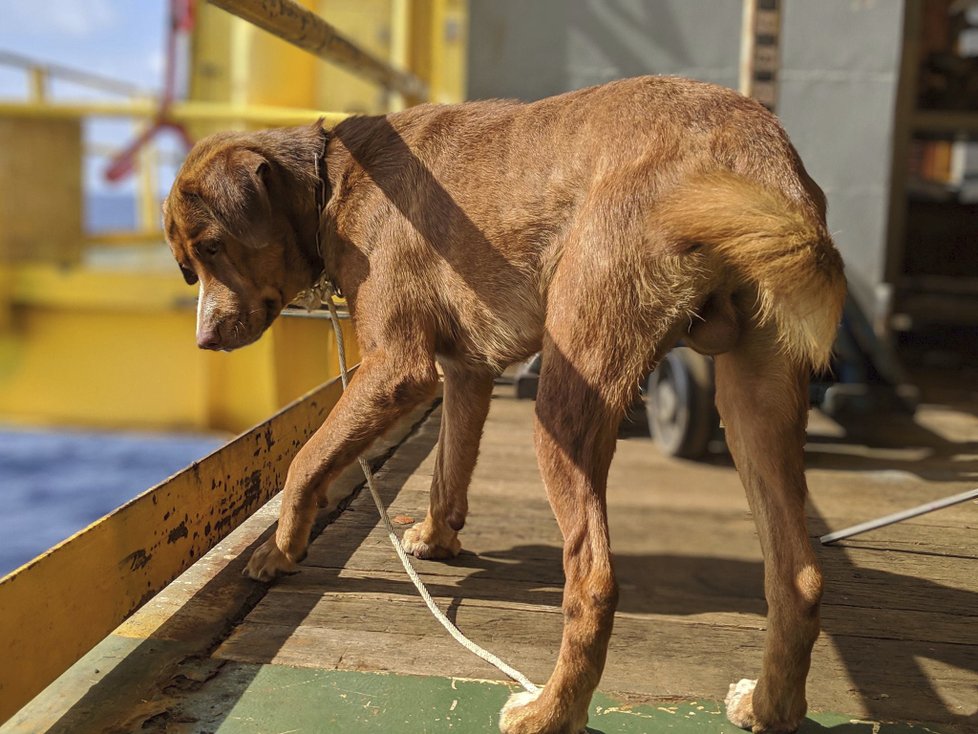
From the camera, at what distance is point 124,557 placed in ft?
6.97

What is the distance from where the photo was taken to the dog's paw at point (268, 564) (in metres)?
2.63

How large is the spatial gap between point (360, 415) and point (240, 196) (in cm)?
64

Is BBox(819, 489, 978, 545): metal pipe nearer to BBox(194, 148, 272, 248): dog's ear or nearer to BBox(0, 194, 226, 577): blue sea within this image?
BBox(194, 148, 272, 248): dog's ear

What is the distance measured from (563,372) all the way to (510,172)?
56cm

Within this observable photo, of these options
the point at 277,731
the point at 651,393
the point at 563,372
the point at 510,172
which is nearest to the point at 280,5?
the point at 510,172

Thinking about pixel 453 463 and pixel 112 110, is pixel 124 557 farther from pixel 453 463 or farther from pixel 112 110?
pixel 112 110

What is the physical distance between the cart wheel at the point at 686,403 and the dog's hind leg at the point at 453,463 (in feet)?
7.25

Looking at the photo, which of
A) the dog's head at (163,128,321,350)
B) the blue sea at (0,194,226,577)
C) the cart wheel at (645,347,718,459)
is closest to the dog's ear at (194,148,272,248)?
the dog's head at (163,128,321,350)

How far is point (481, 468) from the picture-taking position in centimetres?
412

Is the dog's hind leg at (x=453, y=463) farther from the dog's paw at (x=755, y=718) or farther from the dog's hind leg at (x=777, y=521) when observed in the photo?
the dog's paw at (x=755, y=718)

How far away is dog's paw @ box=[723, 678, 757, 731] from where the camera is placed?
2000 millimetres

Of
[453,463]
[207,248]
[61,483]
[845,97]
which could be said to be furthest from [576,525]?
[61,483]

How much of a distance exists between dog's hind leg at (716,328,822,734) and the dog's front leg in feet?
2.50

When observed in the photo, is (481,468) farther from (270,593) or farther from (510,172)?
(510,172)
